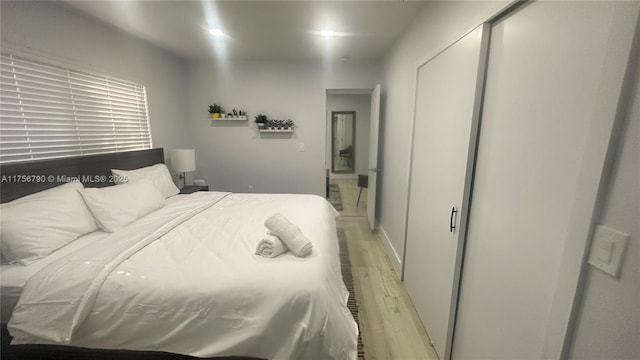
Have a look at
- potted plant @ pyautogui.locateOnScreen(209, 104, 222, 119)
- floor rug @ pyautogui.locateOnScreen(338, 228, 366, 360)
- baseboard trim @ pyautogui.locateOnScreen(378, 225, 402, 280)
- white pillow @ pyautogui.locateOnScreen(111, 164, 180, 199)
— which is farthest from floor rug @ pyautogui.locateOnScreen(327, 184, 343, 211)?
white pillow @ pyautogui.locateOnScreen(111, 164, 180, 199)

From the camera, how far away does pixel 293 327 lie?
3.80 feet

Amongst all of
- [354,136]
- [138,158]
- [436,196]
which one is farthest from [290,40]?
[354,136]

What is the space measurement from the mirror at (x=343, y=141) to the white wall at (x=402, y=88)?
11.7 ft

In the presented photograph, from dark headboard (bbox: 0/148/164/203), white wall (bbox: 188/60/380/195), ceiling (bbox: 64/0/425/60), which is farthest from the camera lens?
white wall (bbox: 188/60/380/195)

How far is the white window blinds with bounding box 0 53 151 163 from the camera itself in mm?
1683

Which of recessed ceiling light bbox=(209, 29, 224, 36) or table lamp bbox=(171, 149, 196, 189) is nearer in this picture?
recessed ceiling light bbox=(209, 29, 224, 36)

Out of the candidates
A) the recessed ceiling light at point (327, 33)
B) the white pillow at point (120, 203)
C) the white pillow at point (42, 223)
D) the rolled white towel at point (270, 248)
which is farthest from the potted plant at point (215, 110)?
the rolled white towel at point (270, 248)

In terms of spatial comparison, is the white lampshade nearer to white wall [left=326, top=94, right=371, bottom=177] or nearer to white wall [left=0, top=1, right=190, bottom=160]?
white wall [left=0, top=1, right=190, bottom=160]

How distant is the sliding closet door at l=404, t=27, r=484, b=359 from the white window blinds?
2.94m

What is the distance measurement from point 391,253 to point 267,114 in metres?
2.77

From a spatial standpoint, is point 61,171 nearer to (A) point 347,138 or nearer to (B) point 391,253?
(B) point 391,253

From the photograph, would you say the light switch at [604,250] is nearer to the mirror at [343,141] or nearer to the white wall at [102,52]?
the white wall at [102,52]

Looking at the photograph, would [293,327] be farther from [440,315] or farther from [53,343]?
[53,343]

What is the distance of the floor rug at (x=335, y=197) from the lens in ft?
15.6
